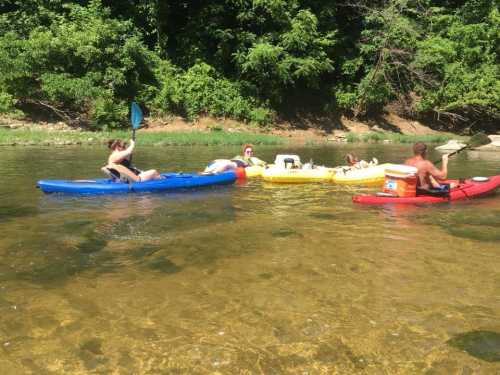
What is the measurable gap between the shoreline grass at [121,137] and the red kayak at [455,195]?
11329 millimetres

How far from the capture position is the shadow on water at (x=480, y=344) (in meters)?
3.40

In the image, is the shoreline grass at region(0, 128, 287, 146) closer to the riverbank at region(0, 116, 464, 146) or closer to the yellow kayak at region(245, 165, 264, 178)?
the riverbank at region(0, 116, 464, 146)

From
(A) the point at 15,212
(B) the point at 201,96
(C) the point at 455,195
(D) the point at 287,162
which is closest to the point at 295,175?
(D) the point at 287,162

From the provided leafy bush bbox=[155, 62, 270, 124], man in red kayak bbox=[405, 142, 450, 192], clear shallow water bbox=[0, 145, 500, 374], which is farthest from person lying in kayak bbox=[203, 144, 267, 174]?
leafy bush bbox=[155, 62, 270, 124]

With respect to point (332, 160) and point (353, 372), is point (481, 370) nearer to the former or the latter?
point (353, 372)

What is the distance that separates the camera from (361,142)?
21.8 m

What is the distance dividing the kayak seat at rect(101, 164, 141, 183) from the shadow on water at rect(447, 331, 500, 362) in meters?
6.78

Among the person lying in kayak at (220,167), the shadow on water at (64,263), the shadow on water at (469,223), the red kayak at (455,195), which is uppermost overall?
the person lying in kayak at (220,167)

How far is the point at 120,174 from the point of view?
9.32 meters

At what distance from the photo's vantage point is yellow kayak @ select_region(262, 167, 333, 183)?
427 inches

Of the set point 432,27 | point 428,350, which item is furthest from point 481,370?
point 432,27

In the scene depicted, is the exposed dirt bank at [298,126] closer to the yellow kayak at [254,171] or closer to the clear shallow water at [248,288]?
the yellow kayak at [254,171]

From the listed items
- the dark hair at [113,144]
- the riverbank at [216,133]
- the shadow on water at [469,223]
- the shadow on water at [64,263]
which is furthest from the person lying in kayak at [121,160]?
the riverbank at [216,133]

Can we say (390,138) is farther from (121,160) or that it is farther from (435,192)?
(121,160)
